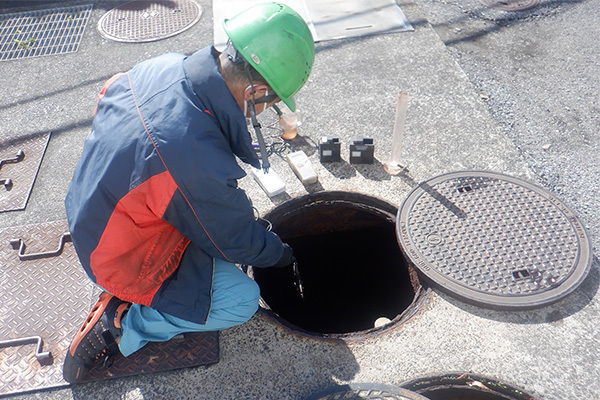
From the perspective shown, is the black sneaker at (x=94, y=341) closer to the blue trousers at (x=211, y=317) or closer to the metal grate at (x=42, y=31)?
the blue trousers at (x=211, y=317)

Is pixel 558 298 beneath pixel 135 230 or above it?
beneath

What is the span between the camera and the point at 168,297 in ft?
7.32

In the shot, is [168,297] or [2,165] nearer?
[168,297]

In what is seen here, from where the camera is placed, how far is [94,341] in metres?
2.28

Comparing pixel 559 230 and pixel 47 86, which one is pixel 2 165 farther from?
pixel 559 230

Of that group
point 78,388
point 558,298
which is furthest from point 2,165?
point 558,298

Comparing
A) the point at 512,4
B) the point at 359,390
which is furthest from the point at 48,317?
the point at 512,4

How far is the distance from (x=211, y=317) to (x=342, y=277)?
1.63 m

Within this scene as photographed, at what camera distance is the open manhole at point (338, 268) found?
3.06m

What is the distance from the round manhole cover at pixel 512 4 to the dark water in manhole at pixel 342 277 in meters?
3.09

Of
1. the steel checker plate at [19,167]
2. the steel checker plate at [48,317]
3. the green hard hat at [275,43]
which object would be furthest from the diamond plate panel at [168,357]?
the steel checker plate at [19,167]

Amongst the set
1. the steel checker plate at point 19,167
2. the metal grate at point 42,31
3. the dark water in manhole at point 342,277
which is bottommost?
the dark water in manhole at point 342,277

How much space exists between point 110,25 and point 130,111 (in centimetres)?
355

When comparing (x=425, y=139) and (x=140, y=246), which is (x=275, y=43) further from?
(x=425, y=139)
